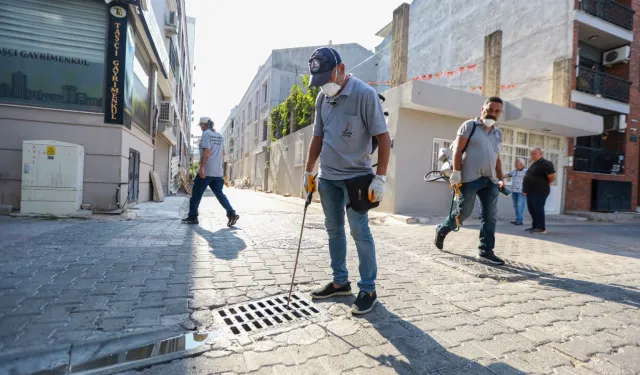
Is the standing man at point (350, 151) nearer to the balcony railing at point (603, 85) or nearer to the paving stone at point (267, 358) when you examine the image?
the paving stone at point (267, 358)

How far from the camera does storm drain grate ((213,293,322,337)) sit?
2189mm

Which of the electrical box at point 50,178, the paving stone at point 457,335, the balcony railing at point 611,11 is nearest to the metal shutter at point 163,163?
the electrical box at point 50,178

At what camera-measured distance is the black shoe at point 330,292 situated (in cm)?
274

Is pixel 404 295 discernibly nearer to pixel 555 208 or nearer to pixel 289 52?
pixel 555 208

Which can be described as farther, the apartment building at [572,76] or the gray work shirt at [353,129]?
the apartment building at [572,76]

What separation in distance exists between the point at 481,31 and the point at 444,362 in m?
18.5

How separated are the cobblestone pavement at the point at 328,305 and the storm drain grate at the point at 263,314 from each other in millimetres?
100

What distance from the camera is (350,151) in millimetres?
2617

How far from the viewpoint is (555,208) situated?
14.1m

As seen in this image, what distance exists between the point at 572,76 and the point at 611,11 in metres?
4.43

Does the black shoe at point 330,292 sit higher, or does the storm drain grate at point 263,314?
the black shoe at point 330,292

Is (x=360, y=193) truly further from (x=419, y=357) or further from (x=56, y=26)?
(x=56, y=26)

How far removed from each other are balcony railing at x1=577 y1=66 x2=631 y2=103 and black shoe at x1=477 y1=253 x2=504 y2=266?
45.8 feet

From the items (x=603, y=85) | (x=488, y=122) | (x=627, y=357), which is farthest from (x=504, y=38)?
(x=627, y=357)
